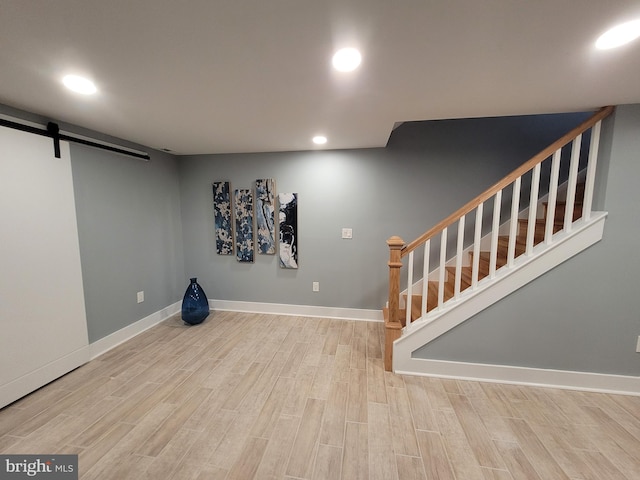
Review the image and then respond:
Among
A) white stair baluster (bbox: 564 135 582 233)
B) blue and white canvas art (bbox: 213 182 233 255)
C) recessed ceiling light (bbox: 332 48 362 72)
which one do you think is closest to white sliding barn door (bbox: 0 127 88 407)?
blue and white canvas art (bbox: 213 182 233 255)

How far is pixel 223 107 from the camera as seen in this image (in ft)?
5.83

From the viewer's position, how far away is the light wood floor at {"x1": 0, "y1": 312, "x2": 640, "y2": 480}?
53.6 inches

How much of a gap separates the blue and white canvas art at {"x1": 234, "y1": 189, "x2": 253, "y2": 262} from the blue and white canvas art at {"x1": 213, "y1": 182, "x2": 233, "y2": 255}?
114mm

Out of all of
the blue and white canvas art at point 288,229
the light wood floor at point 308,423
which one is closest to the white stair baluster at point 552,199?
the light wood floor at point 308,423

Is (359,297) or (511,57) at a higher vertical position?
(511,57)

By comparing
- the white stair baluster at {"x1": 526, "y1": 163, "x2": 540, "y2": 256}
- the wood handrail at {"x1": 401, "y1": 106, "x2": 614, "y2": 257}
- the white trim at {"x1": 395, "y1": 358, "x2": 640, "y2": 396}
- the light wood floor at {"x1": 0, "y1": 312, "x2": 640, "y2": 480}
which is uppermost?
the wood handrail at {"x1": 401, "y1": 106, "x2": 614, "y2": 257}

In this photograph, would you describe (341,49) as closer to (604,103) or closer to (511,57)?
(511,57)

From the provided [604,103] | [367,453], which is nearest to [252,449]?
[367,453]

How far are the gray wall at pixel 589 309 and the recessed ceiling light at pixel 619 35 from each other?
3.15ft

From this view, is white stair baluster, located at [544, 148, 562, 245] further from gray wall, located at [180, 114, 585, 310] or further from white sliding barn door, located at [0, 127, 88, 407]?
white sliding barn door, located at [0, 127, 88, 407]

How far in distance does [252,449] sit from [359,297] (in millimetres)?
2012

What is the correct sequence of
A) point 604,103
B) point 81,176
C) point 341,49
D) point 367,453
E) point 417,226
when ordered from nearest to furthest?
point 341,49 < point 367,453 < point 604,103 < point 81,176 < point 417,226

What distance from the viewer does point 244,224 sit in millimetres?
3336

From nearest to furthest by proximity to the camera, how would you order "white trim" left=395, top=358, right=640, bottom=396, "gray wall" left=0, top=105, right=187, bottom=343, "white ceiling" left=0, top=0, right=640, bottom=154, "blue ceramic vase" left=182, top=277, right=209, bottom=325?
"white ceiling" left=0, top=0, right=640, bottom=154 → "white trim" left=395, top=358, right=640, bottom=396 → "gray wall" left=0, top=105, right=187, bottom=343 → "blue ceramic vase" left=182, top=277, right=209, bottom=325
